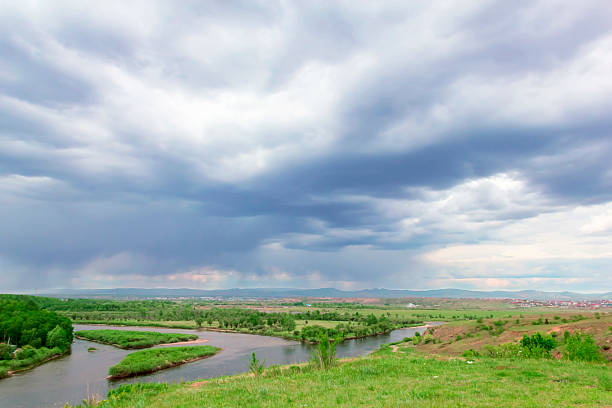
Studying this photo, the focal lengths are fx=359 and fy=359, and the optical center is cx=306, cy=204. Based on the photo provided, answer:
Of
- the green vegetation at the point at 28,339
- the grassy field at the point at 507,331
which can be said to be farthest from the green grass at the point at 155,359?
the grassy field at the point at 507,331

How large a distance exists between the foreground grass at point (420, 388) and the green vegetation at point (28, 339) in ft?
144

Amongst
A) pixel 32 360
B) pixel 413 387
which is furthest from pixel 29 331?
pixel 413 387

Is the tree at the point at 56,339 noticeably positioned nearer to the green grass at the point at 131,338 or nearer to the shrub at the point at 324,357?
the green grass at the point at 131,338

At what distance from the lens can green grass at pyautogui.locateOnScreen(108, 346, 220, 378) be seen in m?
45.1

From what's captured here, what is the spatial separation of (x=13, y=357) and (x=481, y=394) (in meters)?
62.9

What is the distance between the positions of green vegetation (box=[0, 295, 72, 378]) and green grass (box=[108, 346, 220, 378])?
1379 centimetres

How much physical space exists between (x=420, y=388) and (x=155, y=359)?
4705 centimetres

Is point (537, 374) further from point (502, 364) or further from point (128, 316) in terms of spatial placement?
point (128, 316)

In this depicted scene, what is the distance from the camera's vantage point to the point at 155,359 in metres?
50.8

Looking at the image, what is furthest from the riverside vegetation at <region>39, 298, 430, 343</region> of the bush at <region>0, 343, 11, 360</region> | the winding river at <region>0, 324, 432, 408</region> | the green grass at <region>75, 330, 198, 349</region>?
the bush at <region>0, 343, 11, 360</region>

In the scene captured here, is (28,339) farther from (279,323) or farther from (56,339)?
(279,323)

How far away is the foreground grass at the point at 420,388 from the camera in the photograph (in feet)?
40.5

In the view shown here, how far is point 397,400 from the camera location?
1238cm

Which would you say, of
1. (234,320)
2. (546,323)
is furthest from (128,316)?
(546,323)
